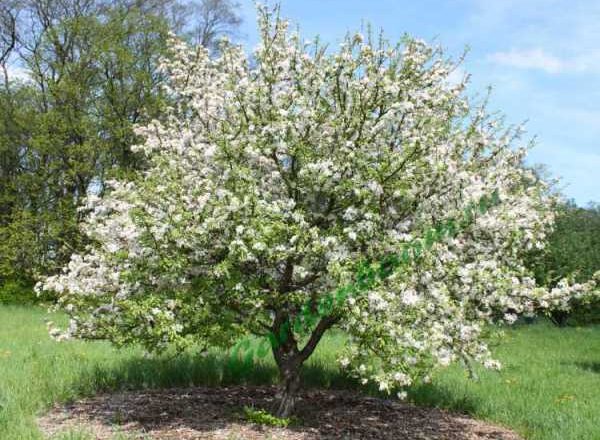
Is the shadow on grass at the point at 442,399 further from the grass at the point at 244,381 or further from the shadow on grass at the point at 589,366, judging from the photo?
the shadow on grass at the point at 589,366

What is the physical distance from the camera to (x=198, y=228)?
7.80m

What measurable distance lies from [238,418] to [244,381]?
8.81ft

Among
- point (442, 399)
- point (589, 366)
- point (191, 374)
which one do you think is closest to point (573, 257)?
point (589, 366)

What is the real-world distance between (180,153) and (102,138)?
24.7m

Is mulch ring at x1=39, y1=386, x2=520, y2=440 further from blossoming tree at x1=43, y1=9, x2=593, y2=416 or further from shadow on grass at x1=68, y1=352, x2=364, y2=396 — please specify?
blossoming tree at x1=43, y1=9, x2=593, y2=416

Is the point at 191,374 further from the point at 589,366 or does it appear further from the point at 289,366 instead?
the point at 589,366

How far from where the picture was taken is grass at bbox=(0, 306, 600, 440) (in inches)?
369

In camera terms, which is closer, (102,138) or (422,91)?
(422,91)

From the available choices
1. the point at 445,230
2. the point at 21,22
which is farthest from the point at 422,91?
the point at 21,22

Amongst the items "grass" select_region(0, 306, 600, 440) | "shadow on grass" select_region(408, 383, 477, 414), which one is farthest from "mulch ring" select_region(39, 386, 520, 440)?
"grass" select_region(0, 306, 600, 440)

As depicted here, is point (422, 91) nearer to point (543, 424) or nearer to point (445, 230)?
point (445, 230)

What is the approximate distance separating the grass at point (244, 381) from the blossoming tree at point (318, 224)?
64.7 inches

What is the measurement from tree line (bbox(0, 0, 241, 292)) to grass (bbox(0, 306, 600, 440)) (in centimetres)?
1578

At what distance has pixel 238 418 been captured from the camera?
A: 30.7 feet
